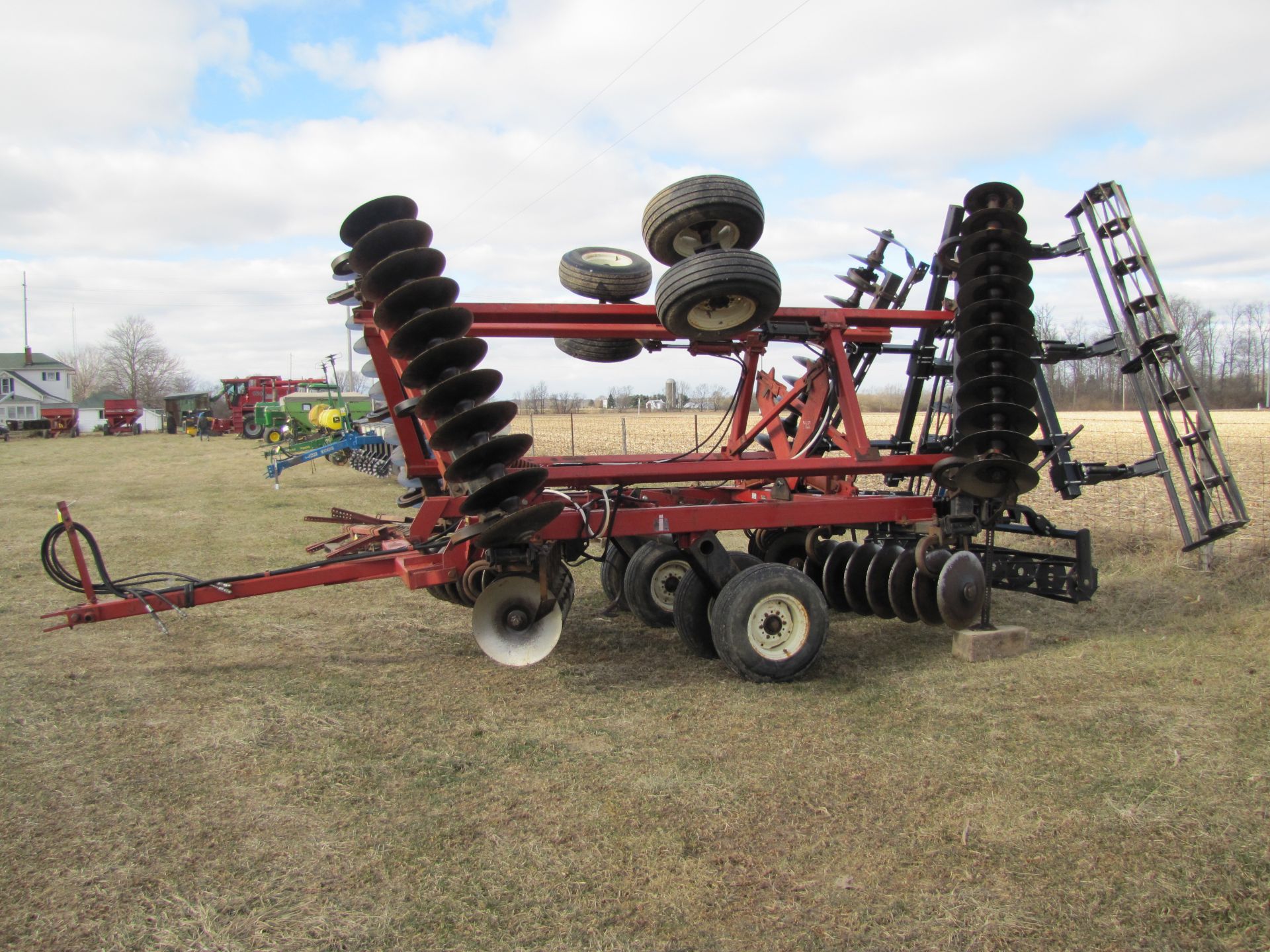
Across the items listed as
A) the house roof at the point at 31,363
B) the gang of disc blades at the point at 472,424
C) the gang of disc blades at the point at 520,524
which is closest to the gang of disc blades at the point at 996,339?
the gang of disc blades at the point at 520,524

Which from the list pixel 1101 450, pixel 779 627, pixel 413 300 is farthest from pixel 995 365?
pixel 1101 450

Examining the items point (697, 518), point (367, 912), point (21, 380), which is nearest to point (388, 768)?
point (367, 912)

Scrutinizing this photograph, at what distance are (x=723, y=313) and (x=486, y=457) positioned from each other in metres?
1.61

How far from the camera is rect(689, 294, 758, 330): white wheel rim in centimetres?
493

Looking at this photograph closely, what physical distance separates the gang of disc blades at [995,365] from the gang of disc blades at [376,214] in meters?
3.24

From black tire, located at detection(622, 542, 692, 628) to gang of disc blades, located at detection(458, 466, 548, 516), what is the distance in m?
1.98

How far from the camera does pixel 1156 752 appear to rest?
12.5 feet

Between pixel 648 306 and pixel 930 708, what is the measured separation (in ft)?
9.45

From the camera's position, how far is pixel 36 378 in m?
78.1

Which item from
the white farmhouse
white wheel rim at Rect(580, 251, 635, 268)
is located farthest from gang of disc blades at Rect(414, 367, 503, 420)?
the white farmhouse

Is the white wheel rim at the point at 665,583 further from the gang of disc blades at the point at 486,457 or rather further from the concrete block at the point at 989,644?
the gang of disc blades at the point at 486,457

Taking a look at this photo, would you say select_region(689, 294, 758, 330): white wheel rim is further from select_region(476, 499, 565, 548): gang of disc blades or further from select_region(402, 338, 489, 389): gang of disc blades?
select_region(476, 499, 565, 548): gang of disc blades

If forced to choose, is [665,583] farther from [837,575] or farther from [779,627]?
[779,627]

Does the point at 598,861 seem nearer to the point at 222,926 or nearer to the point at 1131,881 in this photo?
the point at 222,926
